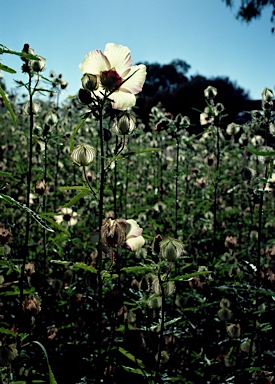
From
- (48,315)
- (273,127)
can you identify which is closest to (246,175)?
(273,127)

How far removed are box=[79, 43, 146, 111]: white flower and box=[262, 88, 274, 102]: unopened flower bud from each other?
1.00 meters

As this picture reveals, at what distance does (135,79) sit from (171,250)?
1.57ft

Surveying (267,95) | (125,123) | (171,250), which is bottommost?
(171,250)

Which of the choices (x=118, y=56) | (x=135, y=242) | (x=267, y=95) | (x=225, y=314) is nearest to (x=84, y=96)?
(x=118, y=56)

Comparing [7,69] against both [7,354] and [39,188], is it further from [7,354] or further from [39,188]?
[39,188]

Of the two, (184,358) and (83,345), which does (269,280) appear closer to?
(184,358)

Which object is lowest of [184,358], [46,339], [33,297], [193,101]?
[184,358]

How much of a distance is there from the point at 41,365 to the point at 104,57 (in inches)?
63.8

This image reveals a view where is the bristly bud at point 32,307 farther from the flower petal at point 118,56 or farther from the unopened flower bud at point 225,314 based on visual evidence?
the flower petal at point 118,56

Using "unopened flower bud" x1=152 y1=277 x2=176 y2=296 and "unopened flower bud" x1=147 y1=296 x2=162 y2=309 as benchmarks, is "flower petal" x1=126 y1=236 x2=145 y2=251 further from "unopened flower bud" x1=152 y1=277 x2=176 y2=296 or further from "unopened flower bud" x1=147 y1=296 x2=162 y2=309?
"unopened flower bud" x1=147 y1=296 x2=162 y2=309

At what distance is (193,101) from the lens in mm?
22328

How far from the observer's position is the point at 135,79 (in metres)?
1.06

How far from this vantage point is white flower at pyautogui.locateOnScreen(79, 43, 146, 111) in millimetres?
1016

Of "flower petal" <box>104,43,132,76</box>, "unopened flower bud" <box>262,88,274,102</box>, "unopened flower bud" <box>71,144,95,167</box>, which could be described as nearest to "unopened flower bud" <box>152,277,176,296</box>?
"unopened flower bud" <box>71,144,95,167</box>
